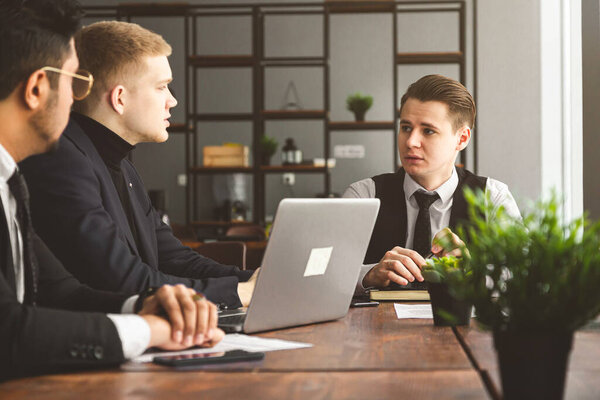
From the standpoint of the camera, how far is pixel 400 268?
68.7 inches

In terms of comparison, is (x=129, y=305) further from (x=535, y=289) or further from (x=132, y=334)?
(x=535, y=289)

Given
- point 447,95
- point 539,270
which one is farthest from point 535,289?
point 447,95

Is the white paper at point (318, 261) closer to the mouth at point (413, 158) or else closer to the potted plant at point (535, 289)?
the potted plant at point (535, 289)

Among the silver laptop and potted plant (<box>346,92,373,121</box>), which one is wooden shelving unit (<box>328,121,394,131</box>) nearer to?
potted plant (<box>346,92,373,121</box>)

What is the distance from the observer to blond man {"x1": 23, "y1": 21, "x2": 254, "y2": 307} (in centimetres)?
152

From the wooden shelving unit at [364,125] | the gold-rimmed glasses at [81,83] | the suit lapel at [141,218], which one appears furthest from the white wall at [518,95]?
the gold-rimmed glasses at [81,83]

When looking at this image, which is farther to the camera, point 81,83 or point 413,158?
point 413,158

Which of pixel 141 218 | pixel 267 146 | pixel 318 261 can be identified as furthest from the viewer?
pixel 267 146

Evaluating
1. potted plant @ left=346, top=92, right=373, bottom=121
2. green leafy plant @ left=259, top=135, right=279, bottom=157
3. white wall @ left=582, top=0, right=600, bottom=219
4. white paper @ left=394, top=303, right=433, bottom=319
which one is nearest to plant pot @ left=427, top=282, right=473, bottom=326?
white paper @ left=394, top=303, right=433, bottom=319

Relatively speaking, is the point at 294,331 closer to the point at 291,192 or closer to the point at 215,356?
the point at 215,356

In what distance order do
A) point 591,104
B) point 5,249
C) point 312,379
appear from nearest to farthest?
point 312,379 < point 5,249 < point 591,104

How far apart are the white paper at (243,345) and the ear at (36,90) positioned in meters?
0.48

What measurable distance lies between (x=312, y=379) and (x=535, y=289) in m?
0.38

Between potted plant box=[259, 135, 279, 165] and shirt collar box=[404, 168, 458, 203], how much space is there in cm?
414
